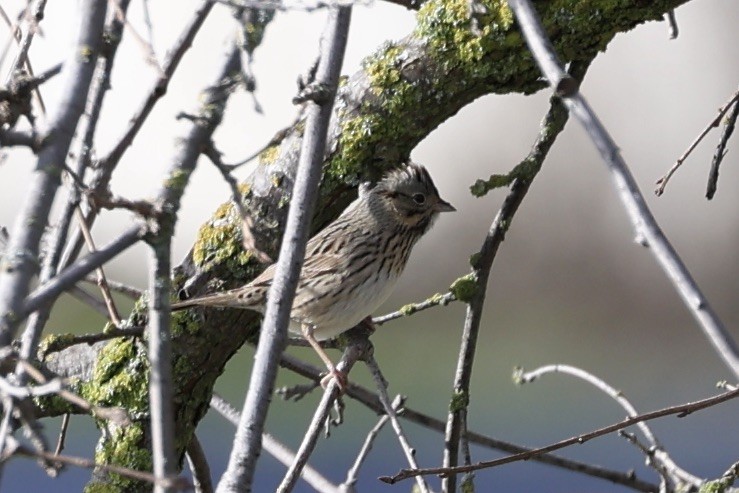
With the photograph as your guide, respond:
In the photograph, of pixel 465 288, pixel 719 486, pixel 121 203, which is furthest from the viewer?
pixel 465 288

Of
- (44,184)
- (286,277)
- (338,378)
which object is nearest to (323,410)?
(338,378)

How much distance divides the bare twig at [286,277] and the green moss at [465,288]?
1328mm

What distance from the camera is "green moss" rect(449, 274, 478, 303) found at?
3270 mm

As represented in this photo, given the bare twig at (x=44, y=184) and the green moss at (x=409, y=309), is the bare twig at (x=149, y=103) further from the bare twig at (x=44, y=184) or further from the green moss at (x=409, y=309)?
the green moss at (x=409, y=309)

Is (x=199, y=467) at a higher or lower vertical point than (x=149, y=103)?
higher

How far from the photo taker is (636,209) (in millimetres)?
1496

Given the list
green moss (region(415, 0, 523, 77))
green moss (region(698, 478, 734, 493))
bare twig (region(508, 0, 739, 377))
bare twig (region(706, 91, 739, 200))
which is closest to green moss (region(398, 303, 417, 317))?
green moss (region(415, 0, 523, 77))

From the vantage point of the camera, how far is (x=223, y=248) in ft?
9.95

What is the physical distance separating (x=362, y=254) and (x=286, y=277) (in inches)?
91.9

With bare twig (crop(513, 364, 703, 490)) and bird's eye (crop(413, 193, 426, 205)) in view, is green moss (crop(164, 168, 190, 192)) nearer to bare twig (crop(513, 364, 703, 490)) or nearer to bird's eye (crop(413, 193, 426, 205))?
bare twig (crop(513, 364, 703, 490))

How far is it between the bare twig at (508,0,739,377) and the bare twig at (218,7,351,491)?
1.35 ft

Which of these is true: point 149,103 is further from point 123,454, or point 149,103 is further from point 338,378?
point 338,378

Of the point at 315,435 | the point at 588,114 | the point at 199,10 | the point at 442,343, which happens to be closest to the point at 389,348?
the point at 442,343

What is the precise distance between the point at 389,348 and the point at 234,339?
317 centimetres
